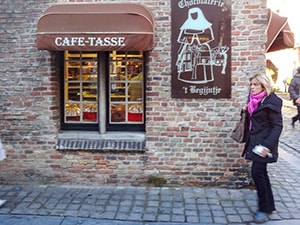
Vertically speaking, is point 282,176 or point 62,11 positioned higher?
point 62,11

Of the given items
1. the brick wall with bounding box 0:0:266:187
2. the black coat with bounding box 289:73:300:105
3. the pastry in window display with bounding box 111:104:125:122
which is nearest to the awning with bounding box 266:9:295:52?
the brick wall with bounding box 0:0:266:187

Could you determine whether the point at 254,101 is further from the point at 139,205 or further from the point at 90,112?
the point at 90,112

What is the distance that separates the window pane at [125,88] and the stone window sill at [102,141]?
0.98ft

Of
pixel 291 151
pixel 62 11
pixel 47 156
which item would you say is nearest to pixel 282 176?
pixel 291 151

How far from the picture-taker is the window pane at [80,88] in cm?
631

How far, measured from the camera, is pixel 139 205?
5.27 metres

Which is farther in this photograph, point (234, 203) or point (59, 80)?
point (59, 80)

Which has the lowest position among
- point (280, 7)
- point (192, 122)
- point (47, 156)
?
point (47, 156)

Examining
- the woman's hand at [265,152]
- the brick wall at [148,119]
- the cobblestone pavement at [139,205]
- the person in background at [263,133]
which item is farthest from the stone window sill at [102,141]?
the woman's hand at [265,152]

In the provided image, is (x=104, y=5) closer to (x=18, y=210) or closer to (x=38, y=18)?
(x=38, y=18)

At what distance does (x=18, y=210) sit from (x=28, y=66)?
2.28 m

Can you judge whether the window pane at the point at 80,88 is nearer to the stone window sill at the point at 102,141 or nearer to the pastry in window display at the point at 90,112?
the pastry in window display at the point at 90,112

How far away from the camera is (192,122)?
5902 mm

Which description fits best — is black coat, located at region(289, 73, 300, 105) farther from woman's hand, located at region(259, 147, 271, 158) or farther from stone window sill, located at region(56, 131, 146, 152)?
woman's hand, located at region(259, 147, 271, 158)
